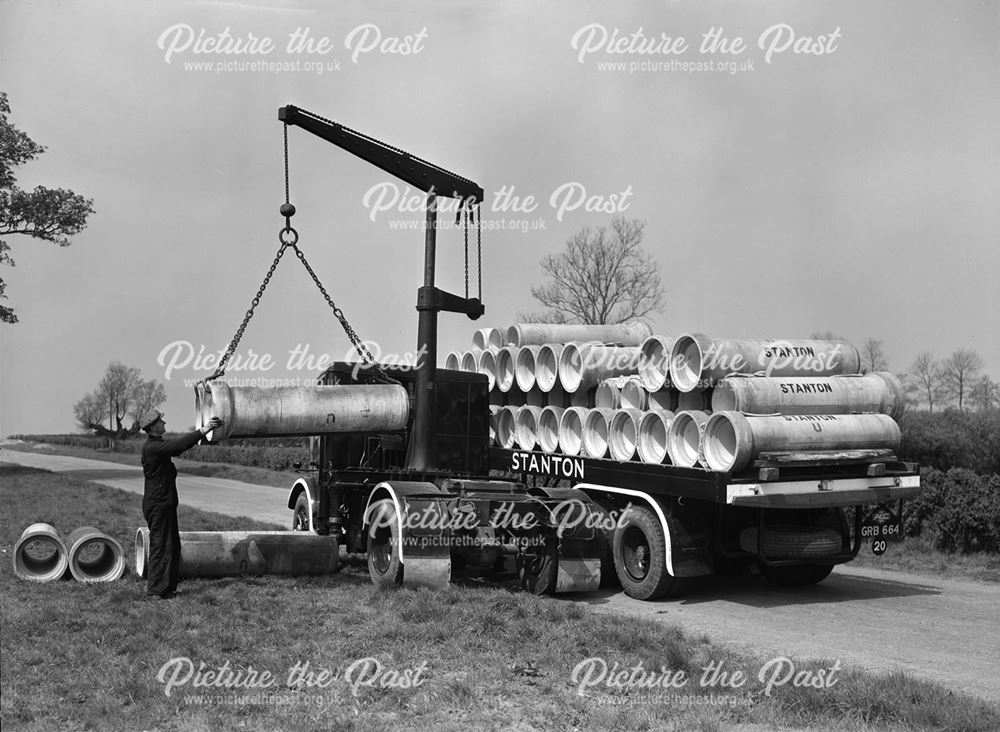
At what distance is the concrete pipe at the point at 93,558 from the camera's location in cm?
1028

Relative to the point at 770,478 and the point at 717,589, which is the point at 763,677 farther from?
the point at 717,589

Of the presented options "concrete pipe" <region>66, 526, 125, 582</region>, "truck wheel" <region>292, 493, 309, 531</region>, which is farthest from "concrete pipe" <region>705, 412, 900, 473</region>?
"concrete pipe" <region>66, 526, 125, 582</region>

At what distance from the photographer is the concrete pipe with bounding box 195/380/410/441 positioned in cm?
1045

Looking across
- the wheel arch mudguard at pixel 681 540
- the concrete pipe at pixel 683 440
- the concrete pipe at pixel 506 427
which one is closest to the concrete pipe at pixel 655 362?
the concrete pipe at pixel 683 440

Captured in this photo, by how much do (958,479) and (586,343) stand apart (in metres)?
6.25

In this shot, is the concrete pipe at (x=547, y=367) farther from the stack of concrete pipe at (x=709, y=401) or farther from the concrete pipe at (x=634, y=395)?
the concrete pipe at (x=634, y=395)

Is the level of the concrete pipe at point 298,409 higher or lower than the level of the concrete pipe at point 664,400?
lower

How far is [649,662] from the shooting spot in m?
7.67

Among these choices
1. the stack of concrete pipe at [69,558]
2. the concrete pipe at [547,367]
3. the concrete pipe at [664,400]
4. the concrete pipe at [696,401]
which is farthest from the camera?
the concrete pipe at [547,367]

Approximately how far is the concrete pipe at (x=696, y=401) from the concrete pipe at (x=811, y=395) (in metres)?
0.15

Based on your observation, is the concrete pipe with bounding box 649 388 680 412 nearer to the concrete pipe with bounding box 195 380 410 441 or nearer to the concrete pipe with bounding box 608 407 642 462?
the concrete pipe with bounding box 608 407 642 462

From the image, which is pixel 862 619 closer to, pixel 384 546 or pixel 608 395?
pixel 608 395

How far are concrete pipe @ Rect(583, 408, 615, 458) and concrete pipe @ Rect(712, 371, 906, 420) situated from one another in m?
1.57

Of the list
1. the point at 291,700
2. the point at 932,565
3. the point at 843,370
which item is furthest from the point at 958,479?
the point at 291,700
